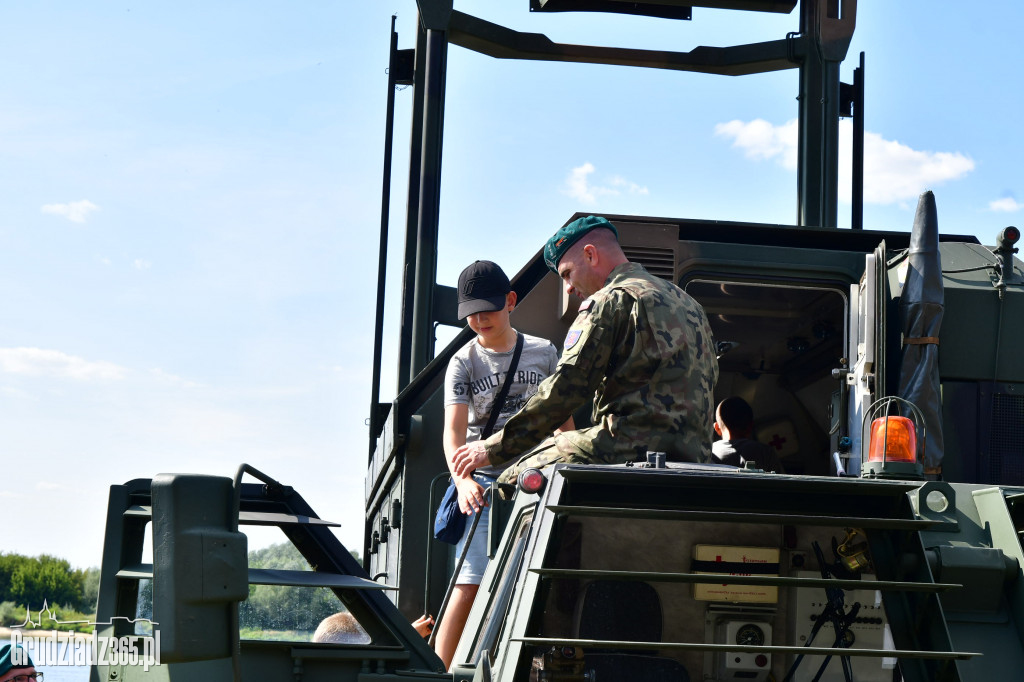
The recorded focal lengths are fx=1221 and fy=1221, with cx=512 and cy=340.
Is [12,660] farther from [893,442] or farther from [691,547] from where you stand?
[893,442]

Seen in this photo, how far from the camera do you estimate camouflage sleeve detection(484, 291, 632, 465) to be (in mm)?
3881

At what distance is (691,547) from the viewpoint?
3375mm

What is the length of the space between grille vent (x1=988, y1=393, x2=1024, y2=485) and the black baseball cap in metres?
2.66

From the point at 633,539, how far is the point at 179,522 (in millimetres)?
1264

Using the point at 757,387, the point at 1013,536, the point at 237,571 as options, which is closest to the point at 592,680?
the point at 237,571

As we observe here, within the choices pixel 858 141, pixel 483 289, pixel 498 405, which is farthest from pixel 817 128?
pixel 498 405

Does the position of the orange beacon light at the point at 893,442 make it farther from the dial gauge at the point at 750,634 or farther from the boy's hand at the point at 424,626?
the boy's hand at the point at 424,626

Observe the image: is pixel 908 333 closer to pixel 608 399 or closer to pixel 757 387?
pixel 608 399

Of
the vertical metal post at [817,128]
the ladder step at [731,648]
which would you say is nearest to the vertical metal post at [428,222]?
the vertical metal post at [817,128]

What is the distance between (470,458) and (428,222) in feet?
10.9

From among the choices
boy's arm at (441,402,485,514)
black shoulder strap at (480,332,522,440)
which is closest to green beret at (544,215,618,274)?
black shoulder strap at (480,332,522,440)

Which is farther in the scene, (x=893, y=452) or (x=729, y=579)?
(x=893, y=452)

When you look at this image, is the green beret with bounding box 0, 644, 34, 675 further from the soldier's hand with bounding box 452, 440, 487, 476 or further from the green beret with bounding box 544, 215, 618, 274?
the green beret with bounding box 544, 215, 618, 274

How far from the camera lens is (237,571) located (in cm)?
276
